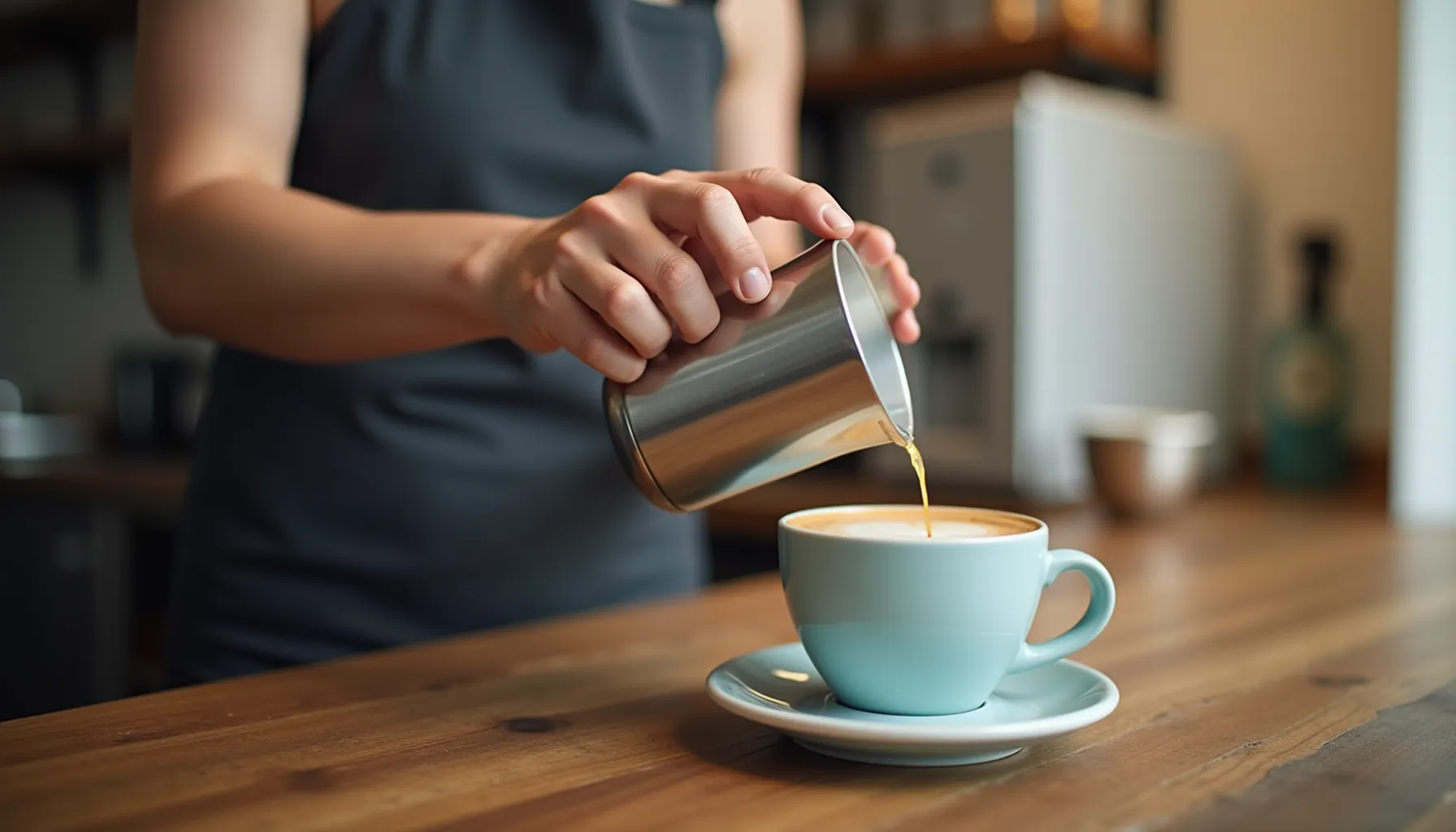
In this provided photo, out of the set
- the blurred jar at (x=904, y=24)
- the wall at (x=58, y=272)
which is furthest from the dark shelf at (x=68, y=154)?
the blurred jar at (x=904, y=24)

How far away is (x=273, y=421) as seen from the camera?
97cm

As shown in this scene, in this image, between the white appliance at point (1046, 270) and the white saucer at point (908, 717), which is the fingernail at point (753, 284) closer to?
the white saucer at point (908, 717)

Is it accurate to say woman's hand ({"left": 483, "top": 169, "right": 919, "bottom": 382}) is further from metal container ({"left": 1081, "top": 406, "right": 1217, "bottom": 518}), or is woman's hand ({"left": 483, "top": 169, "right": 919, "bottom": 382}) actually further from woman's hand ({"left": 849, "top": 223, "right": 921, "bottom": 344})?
metal container ({"left": 1081, "top": 406, "right": 1217, "bottom": 518})

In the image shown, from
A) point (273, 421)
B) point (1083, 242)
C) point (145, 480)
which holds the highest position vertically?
point (1083, 242)

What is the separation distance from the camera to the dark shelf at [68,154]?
315cm

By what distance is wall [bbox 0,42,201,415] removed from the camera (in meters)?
3.45

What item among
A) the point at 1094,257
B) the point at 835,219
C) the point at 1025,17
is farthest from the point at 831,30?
the point at 835,219

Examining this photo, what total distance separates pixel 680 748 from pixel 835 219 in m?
0.27

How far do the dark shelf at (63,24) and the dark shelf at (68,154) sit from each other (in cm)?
28

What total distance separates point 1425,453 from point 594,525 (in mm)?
1155

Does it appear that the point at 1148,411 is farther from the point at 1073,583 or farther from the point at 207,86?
the point at 207,86

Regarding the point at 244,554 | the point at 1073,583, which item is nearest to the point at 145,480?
the point at 244,554

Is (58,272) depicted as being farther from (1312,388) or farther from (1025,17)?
(1312,388)

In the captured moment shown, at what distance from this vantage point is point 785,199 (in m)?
0.63
